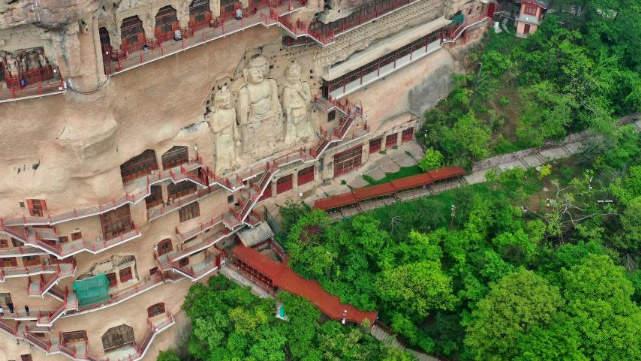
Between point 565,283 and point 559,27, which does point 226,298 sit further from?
point 559,27

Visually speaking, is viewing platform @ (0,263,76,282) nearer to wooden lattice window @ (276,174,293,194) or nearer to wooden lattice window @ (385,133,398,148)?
wooden lattice window @ (276,174,293,194)

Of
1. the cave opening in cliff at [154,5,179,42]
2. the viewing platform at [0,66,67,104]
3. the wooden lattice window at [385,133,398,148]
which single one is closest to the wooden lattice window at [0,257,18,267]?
the viewing platform at [0,66,67,104]

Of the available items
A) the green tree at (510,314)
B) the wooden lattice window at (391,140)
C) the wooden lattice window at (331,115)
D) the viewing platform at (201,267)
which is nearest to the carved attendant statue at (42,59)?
the viewing platform at (201,267)

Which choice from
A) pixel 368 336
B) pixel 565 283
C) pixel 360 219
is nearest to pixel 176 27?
pixel 360 219

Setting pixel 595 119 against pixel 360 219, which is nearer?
pixel 360 219

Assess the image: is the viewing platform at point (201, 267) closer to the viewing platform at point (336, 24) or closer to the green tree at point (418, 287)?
the green tree at point (418, 287)
